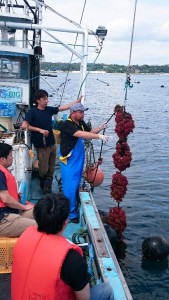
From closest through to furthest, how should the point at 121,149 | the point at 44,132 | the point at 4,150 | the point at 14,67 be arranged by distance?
the point at 4,150, the point at 121,149, the point at 44,132, the point at 14,67

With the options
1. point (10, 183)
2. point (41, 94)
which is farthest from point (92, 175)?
point (10, 183)

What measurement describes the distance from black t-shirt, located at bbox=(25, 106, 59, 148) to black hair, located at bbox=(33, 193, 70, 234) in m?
4.21

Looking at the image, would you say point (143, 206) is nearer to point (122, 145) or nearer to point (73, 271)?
point (122, 145)

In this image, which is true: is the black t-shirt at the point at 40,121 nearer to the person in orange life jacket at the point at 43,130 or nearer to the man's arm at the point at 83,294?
the person in orange life jacket at the point at 43,130

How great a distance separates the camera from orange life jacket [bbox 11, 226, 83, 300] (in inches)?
101

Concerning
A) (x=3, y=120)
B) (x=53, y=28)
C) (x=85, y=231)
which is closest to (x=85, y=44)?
(x=53, y=28)

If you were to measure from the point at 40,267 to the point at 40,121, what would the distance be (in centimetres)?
451

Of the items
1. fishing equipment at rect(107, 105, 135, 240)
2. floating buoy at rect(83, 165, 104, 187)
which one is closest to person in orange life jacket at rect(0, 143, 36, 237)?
fishing equipment at rect(107, 105, 135, 240)

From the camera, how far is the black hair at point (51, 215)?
269 cm

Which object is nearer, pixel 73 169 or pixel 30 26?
pixel 73 169

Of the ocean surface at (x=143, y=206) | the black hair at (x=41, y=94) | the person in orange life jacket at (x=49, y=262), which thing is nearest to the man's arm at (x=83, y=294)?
the person in orange life jacket at (x=49, y=262)

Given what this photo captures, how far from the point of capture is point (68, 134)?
5762 millimetres

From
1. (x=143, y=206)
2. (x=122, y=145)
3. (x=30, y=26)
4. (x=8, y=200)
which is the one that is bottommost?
(x=143, y=206)

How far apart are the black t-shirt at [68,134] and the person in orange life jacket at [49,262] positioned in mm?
2914
